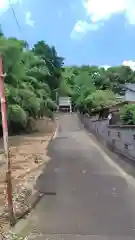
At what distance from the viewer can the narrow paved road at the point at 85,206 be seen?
5592mm

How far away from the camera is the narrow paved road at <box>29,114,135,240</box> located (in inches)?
220

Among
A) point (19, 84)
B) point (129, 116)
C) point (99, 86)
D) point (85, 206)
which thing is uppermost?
point (99, 86)

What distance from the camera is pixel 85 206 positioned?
720cm

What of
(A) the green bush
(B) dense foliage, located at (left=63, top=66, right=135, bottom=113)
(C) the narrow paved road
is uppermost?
(B) dense foliage, located at (left=63, top=66, right=135, bottom=113)

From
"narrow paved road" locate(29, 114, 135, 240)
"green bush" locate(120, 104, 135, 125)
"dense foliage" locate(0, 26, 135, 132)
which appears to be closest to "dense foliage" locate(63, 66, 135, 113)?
"dense foliage" locate(0, 26, 135, 132)

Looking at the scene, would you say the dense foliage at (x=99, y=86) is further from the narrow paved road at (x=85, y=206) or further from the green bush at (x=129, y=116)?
the narrow paved road at (x=85, y=206)

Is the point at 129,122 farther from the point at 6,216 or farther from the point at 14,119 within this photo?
the point at 14,119

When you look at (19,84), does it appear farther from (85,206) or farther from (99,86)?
(99,86)

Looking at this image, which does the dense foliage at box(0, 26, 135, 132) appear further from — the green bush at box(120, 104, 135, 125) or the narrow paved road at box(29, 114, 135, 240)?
the narrow paved road at box(29, 114, 135, 240)

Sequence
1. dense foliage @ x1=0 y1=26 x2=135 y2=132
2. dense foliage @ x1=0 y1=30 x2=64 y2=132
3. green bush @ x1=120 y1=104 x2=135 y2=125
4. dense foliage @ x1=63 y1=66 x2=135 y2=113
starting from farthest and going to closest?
1. dense foliage @ x1=63 y1=66 x2=135 y2=113
2. dense foliage @ x1=0 y1=26 x2=135 y2=132
3. dense foliage @ x1=0 y1=30 x2=64 y2=132
4. green bush @ x1=120 y1=104 x2=135 y2=125

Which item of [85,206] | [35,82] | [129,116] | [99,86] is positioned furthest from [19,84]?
[99,86]

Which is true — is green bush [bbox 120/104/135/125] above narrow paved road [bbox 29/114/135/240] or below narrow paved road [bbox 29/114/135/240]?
above

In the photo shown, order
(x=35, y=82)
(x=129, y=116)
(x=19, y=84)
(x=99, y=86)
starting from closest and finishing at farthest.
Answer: (x=129, y=116) < (x=19, y=84) < (x=35, y=82) < (x=99, y=86)

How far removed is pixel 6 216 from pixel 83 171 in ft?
19.6
